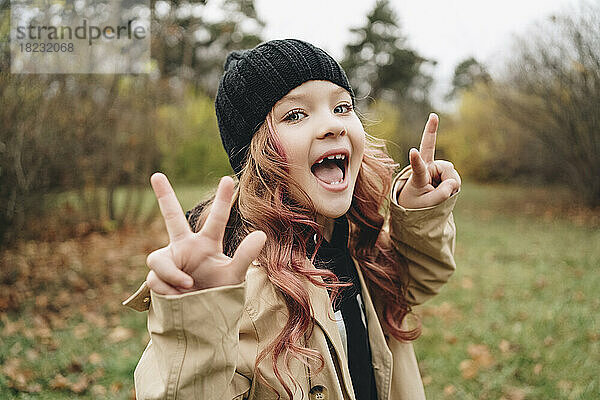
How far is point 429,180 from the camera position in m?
1.84

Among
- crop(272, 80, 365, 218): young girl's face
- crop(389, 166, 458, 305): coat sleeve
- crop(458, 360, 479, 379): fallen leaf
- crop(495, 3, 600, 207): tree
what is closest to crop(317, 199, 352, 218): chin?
crop(272, 80, 365, 218): young girl's face

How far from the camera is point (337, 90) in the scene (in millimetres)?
1721

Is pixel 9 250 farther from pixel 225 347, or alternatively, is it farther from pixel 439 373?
pixel 225 347

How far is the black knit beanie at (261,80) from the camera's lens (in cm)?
169

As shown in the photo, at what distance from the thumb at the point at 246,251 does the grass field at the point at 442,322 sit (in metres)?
2.77

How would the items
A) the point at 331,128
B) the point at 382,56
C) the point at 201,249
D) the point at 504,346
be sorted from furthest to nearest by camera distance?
the point at 382,56, the point at 504,346, the point at 331,128, the point at 201,249

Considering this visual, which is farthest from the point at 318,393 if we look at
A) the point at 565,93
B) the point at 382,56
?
the point at 382,56

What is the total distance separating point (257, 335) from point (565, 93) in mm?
11534

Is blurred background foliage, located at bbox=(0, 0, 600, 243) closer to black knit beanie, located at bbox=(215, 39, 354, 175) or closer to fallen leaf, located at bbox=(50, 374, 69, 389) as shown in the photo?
black knit beanie, located at bbox=(215, 39, 354, 175)

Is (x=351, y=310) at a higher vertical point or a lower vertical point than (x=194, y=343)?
lower

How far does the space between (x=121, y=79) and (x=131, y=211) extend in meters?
3.91

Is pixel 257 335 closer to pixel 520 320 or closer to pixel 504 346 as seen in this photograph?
pixel 504 346

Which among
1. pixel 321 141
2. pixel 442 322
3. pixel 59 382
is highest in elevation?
pixel 321 141

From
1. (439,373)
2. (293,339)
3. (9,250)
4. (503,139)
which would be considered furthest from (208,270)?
(503,139)
